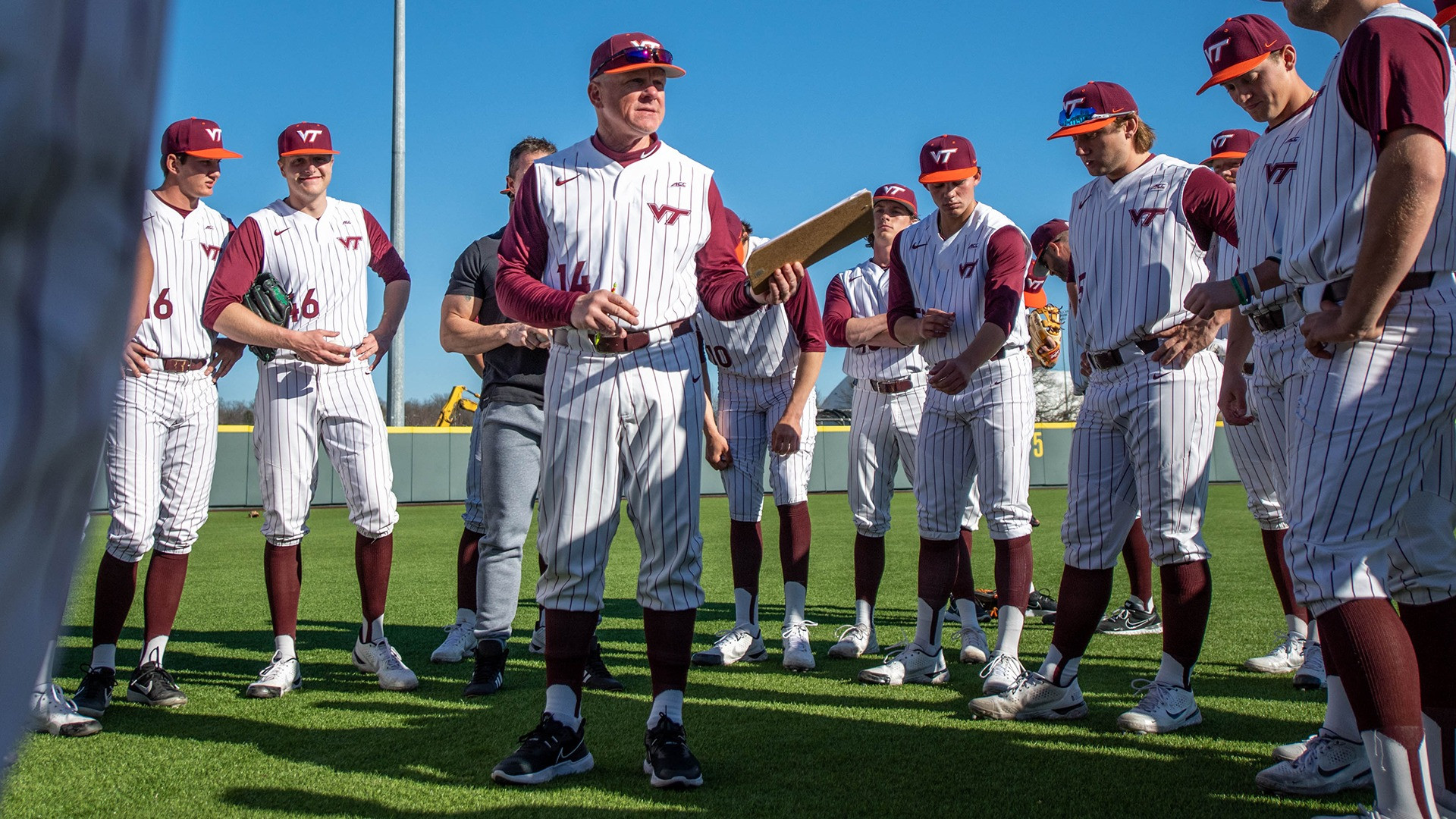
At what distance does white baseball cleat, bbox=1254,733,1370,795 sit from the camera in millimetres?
2691

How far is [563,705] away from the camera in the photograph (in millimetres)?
3072

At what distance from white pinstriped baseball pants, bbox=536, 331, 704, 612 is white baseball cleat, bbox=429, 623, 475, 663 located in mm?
1972

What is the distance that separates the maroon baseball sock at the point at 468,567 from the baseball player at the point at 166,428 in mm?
1257

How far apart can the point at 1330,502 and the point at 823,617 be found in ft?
13.9

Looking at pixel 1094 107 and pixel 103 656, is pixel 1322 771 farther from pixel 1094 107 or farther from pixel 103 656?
pixel 103 656

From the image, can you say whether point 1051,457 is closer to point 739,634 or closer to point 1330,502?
point 739,634

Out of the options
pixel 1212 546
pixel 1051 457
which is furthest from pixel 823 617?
pixel 1051 457

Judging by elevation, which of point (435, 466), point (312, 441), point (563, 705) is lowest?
point (563, 705)

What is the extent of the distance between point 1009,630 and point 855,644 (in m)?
0.95

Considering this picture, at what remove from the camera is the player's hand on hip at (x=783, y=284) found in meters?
3.03

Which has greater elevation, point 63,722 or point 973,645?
point 973,645

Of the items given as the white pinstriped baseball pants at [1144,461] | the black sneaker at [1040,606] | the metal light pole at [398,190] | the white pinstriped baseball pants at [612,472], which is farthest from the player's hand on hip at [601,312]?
the metal light pole at [398,190]

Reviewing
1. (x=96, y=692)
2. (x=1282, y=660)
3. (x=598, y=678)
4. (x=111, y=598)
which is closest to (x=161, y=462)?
(x=111, y=598)

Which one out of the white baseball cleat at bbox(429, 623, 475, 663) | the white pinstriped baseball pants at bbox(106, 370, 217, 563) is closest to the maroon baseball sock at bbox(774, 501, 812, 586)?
the white baseball cleat at bbox(429, 623, 475, 663)
